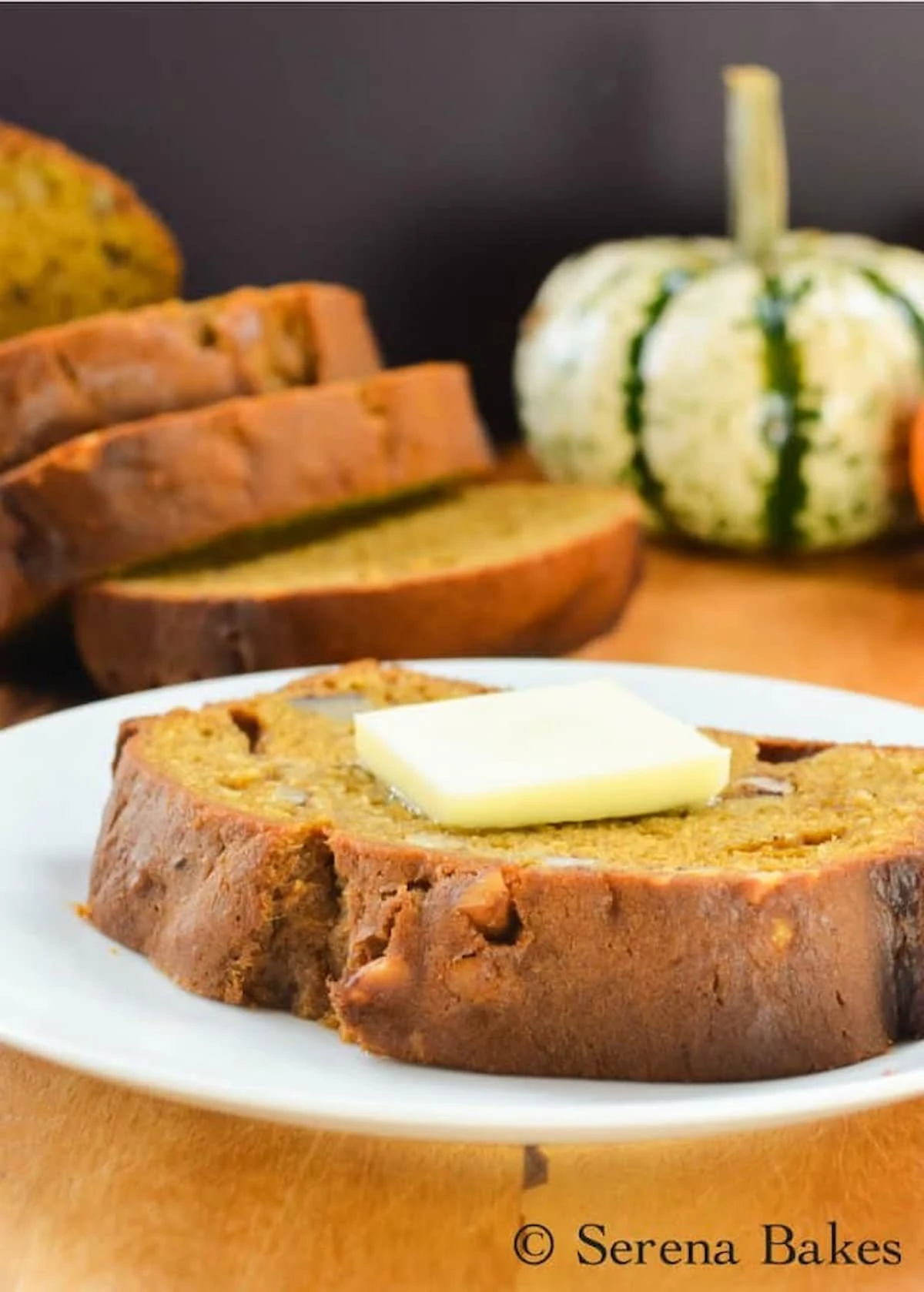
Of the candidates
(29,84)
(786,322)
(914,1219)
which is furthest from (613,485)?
(914,1219)

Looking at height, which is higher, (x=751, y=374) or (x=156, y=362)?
(x=156, y=362)

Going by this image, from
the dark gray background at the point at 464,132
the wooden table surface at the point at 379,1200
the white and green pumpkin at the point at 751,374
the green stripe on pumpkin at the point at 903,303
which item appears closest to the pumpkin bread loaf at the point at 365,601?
the white and green pumpkin at the point at 751,374

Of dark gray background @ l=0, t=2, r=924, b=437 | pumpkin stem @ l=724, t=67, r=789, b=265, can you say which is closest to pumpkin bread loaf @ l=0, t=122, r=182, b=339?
dark gray background @ l=0, t=2, r=924, b=437

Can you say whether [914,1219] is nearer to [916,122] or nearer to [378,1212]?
[378,1212]

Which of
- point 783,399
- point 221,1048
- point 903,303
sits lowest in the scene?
point 783,399

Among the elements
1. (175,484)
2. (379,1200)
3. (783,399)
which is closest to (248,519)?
(175,484)

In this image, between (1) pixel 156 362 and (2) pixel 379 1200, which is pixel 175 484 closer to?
(1) pixel 156 362
